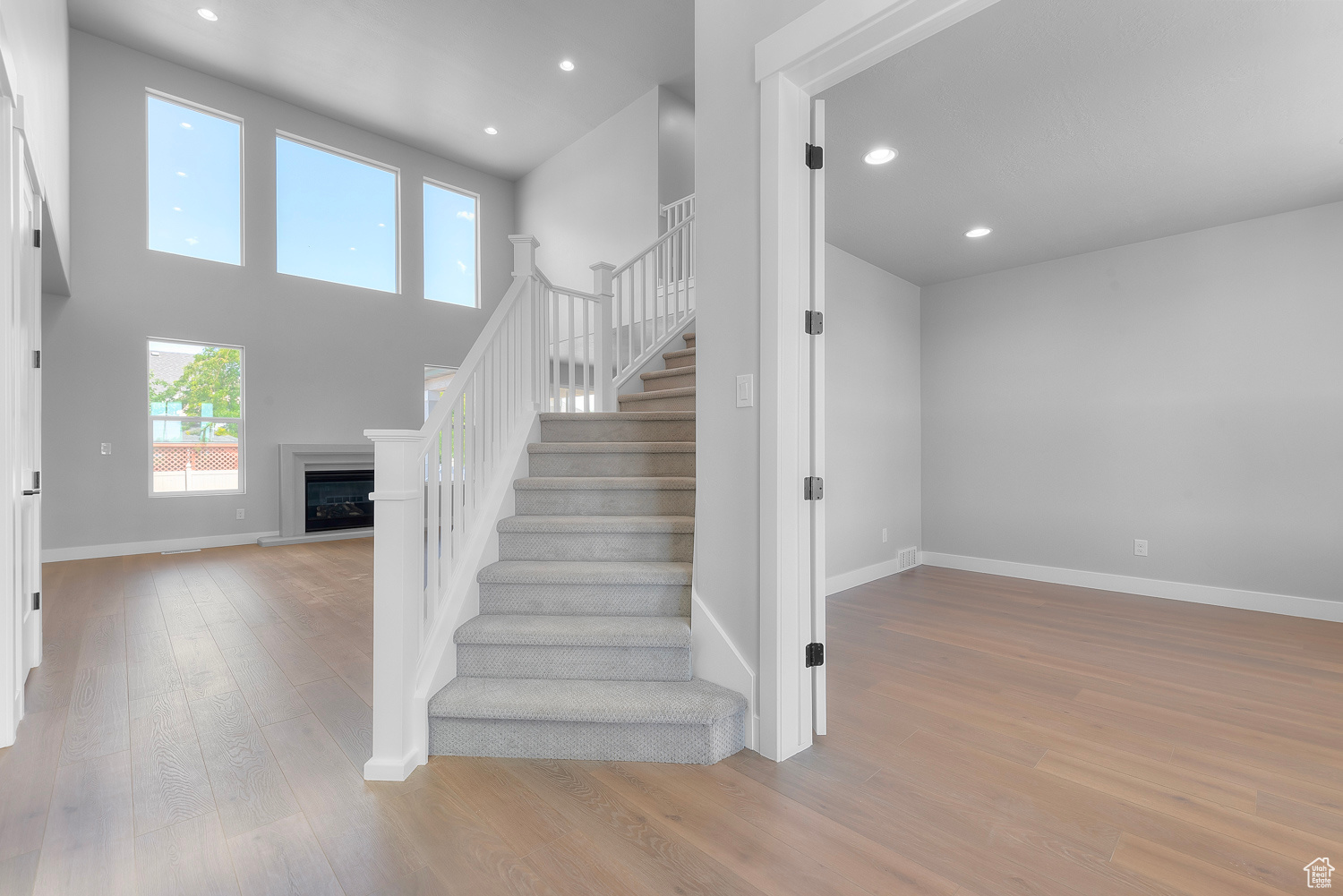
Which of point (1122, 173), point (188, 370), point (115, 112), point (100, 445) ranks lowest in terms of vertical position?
point (100, 445)

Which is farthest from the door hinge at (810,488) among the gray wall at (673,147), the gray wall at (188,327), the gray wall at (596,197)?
the gray wall at (188,327)

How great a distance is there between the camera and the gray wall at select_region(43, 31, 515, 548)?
557 centimetres

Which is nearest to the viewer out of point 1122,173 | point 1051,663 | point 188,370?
point 1051,663

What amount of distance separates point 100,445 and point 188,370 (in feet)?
3.32

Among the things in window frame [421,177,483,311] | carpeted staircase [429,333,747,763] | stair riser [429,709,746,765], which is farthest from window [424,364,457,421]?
stair riser [429,709,746,765]

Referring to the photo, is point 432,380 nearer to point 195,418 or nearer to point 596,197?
point 195,418

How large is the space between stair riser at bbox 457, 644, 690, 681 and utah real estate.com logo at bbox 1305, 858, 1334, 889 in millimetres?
1665

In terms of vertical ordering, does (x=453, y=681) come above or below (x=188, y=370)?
below

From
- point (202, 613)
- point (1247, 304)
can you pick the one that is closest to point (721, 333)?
point (202, 613)

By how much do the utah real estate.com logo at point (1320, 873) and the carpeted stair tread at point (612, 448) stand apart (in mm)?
2403

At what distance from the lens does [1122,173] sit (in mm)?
3189

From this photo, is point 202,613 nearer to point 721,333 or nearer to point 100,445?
point 100,445

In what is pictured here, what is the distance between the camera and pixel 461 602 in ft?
7.61

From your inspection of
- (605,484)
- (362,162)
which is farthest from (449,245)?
(605,484)
